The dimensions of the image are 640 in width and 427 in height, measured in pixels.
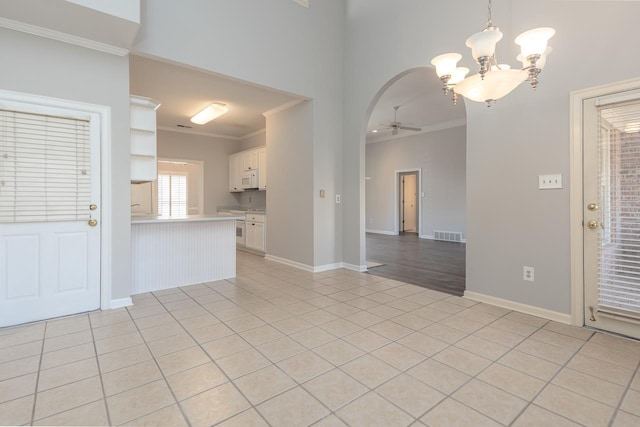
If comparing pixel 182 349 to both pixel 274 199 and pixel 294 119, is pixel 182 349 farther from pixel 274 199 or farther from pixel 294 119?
pixel 294 119

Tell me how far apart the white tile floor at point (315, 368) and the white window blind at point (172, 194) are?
6.39 m

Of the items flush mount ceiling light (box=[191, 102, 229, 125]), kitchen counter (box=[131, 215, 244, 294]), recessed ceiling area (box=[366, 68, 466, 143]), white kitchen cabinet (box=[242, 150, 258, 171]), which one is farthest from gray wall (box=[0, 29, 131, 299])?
white kitchen cabinet (box=[242, 150, 258, 171])

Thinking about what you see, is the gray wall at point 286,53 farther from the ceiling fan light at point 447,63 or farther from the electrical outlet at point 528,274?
the electrical outlet at point 528,274

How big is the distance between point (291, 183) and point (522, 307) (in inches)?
139

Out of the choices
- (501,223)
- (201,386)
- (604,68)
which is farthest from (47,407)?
(604,68)

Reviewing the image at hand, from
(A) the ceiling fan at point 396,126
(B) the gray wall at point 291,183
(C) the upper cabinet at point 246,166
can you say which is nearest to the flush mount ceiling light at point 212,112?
(B) the gray wall at point 291,183

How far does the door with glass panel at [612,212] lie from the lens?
94.8 inches

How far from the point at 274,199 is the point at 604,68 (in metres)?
4.42

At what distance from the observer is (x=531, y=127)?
2.94m

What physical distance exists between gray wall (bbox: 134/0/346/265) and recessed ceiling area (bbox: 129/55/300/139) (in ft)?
0.73

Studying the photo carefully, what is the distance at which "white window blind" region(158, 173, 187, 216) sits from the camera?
8.84m

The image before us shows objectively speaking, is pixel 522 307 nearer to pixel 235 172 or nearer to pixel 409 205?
pixel 235 172

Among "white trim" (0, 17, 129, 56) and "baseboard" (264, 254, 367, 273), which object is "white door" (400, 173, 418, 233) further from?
"white trim" (0, 17, 129, 56)

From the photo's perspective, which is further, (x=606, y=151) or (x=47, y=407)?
(x=606, y=151)
